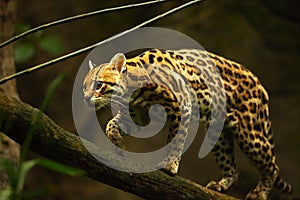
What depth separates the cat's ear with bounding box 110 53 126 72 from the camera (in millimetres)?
3240

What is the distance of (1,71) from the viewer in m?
4.30

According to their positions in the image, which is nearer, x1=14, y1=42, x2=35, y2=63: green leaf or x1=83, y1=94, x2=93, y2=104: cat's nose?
x1=83, y1=94, x2=93, y2=104: cat's nose

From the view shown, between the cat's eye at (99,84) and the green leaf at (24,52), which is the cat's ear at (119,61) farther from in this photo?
the green leaf at (24,52)

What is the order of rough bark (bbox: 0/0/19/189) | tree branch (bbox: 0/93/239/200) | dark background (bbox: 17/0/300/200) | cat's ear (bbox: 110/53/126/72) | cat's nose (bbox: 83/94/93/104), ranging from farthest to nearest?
1. dark background (bbox: 17/0/300/200)
2. rough bark (bbox: 0/0/19/189)
3. cat's ear (bbox: 110/53/126/72)
4. cat's nose (bbox: 83/94/93/104)
5. tree branch (bbox: 0/93/239/200)

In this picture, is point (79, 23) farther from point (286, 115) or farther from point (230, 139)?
point (230, 139)

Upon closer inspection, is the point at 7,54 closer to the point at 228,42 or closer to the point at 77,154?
the point at 77,154

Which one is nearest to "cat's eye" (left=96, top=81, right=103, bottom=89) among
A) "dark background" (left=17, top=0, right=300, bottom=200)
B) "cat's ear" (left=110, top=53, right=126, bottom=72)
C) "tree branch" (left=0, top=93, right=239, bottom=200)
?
"cat's ear" (left=110, top=53, right=126, bottom=72)

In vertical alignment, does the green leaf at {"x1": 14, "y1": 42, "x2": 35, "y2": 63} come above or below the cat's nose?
above

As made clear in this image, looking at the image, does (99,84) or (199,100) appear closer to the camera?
(99,84)

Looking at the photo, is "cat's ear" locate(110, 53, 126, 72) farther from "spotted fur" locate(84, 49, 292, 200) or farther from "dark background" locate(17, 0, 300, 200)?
"dark background" locate(17, 0, 300, 200)

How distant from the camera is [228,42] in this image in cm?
673

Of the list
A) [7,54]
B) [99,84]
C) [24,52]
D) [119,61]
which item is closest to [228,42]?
[24,52]

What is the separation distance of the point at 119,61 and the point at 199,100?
792 millimetres

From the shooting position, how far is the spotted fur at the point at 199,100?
3273mm
